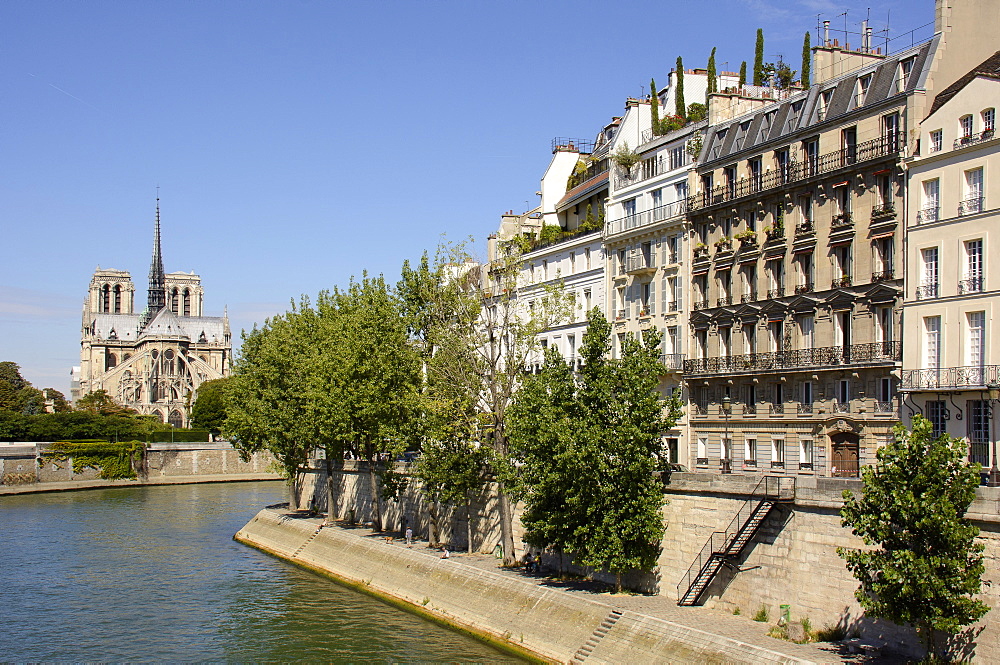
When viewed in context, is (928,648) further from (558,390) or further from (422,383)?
(422,383)

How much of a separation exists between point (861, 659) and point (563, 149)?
46383mm

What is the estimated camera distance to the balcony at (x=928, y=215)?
3712 centimetres

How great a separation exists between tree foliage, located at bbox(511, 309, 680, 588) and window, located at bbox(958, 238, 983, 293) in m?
10.2

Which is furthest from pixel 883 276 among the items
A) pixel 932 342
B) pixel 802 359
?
pixel 802 359

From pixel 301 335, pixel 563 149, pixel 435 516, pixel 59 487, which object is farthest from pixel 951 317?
pixel 59 487

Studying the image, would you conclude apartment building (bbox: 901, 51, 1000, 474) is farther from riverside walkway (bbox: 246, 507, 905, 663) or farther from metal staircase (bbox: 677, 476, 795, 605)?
riverside walkway (bbox: 246, 507, 905, 663)

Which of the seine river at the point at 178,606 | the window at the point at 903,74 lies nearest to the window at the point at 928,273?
the window at the point at 903,74

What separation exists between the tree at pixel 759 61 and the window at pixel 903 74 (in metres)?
17.1

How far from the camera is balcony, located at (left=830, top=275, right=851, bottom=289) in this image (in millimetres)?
41188

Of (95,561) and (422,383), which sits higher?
(422,383)

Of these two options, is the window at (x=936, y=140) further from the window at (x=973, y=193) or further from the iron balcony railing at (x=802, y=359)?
the iron balcony railing at (x=802, y=359)

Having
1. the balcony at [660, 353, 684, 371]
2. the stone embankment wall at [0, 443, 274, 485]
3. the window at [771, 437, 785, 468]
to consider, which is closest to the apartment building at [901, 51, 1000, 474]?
the window at [771, 437, 785, 468]

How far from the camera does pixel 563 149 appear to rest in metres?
68.6

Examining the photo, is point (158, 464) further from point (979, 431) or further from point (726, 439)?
point (979, 431)
